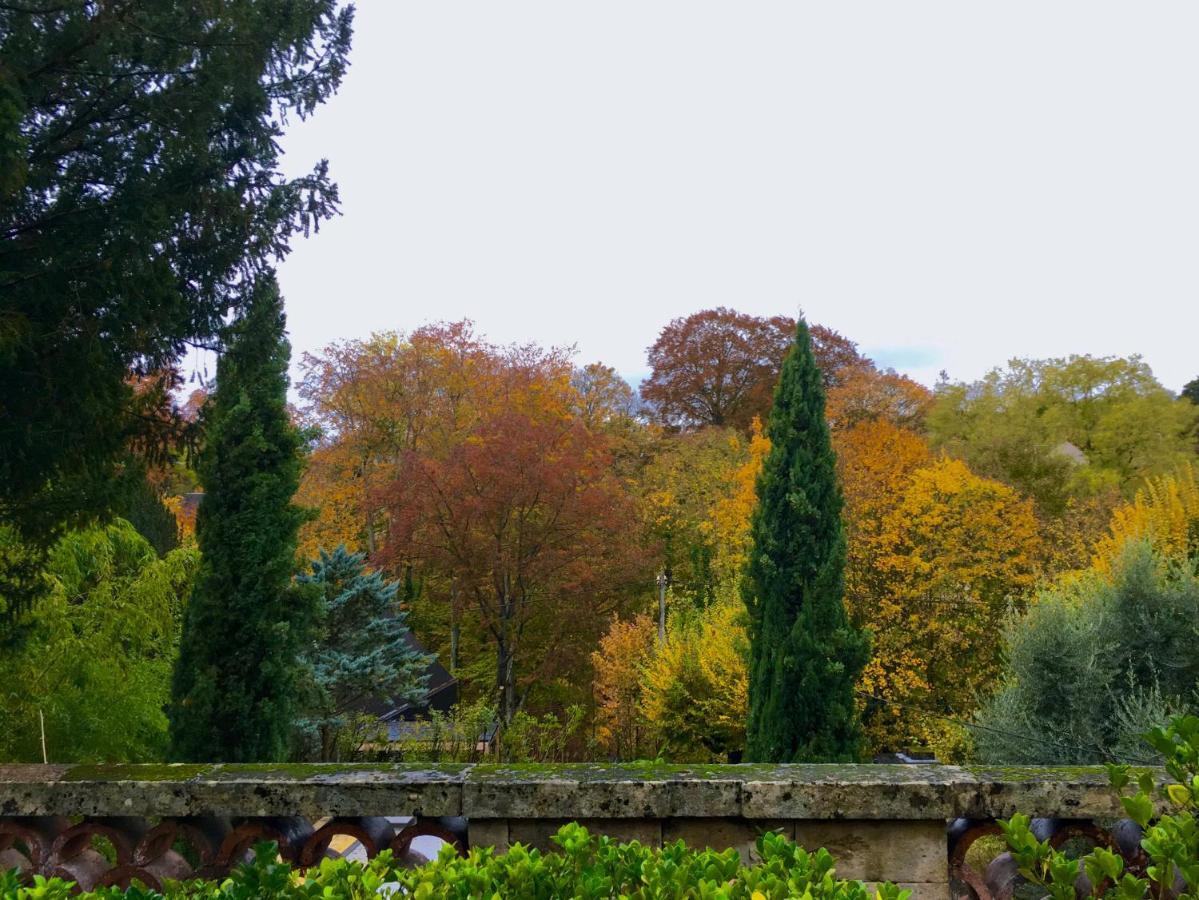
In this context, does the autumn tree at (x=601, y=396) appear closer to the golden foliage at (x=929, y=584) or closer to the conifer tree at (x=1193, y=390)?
the golden foliage at (x=929, y=584)

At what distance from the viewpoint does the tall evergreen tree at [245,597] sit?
10.5 meters

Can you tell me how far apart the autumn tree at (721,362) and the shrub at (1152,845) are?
34456mm

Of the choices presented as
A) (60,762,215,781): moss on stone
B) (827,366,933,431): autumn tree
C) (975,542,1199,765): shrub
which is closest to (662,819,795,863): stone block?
(60,762,215,781): moss on stone

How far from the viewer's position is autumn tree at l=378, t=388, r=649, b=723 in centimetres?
2319

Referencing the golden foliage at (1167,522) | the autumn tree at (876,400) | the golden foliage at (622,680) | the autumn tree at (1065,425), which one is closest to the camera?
the golden foliage at (1167,522)

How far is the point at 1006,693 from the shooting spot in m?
9.83

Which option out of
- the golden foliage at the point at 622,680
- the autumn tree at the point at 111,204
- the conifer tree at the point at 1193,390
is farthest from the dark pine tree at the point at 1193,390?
the autumn tree at the point at 111,204

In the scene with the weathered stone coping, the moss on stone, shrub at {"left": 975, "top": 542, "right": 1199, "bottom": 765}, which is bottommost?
shrub at {"left": 975, "top": 542, "right": 1199, "bottom": 765}

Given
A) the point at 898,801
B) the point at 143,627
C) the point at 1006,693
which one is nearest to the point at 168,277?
→ the point at 898,801

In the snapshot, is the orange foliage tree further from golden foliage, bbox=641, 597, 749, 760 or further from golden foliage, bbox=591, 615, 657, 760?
golden foliage, bbox=641, 597, 749, 760

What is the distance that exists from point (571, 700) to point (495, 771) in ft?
74.1

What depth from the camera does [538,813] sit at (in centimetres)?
247

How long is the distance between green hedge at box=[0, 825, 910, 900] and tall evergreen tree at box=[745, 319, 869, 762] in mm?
12205

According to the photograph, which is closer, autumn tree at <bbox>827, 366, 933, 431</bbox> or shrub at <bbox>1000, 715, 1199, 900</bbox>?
shrub at <bbox>1000, 715, 1199, 900</bbox>
